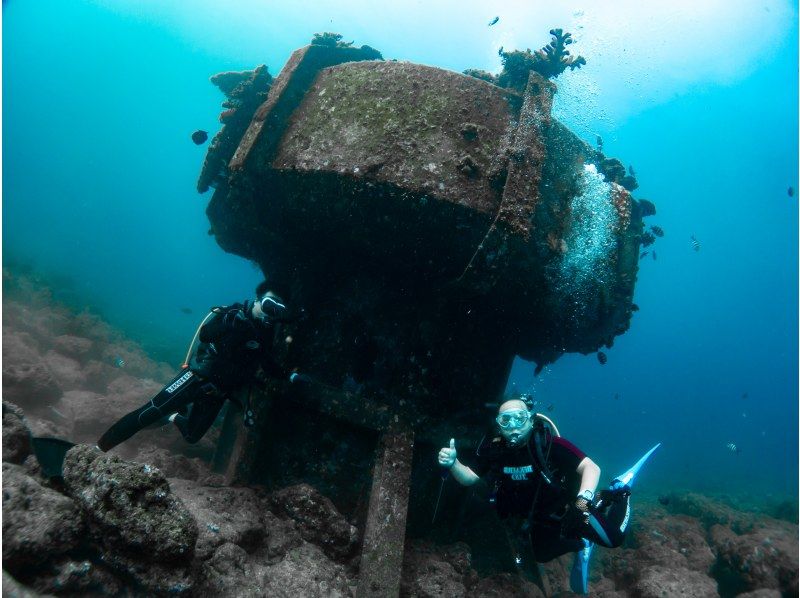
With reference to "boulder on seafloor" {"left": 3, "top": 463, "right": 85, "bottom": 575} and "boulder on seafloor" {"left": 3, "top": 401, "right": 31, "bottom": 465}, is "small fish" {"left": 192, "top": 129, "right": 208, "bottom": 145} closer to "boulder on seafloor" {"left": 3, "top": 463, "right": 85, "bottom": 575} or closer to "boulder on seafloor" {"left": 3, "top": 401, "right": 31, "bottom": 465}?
"boulder on seafloor" {"left": 3, "top": 401, "right": 31, "bottom": 465}

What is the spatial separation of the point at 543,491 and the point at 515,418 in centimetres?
78

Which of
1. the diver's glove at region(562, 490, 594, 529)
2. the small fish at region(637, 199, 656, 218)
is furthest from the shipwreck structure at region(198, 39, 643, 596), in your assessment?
the diver's glove at region(562, 490, 594, 529)

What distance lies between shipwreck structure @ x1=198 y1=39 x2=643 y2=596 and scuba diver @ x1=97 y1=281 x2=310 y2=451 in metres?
0.46

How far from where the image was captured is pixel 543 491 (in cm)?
447

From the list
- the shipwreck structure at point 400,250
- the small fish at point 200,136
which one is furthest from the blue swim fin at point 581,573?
the small fish at point 200,136

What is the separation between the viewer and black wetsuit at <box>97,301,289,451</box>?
522 cm

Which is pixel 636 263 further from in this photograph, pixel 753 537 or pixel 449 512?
pixel 753 537

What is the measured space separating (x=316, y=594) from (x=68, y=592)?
6.77 ft

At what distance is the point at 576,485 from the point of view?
458 centimetres

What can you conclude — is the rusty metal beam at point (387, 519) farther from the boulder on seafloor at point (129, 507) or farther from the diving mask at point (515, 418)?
the boulder on seafloor at point (129, 507)

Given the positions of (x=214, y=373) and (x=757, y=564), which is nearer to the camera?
(x=214, y=373)

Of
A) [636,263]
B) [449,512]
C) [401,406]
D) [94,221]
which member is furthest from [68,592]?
[94,221]

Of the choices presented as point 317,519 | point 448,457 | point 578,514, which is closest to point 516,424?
point 448,457

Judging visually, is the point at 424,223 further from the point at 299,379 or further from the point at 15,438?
the point at 15,438
